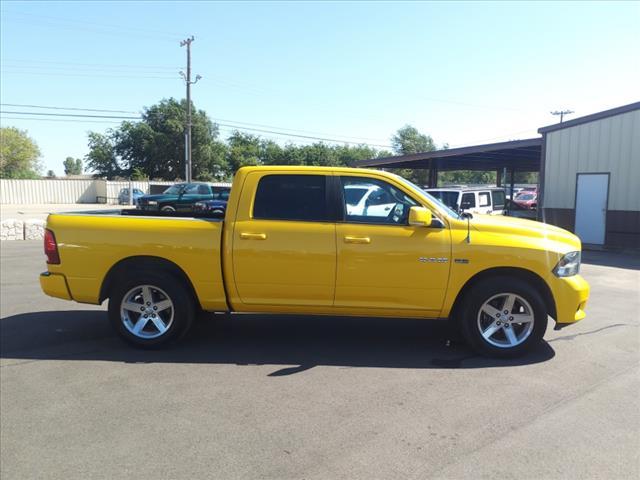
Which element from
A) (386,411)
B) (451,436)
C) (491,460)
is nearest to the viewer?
(491,460)

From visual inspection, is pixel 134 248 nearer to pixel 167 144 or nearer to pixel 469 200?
pixel 469 200

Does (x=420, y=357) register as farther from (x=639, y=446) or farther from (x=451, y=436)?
(x=639, y=446)

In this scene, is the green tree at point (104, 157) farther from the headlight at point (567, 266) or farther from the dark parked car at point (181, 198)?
the headlight at point (567, 266)

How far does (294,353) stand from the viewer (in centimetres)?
506

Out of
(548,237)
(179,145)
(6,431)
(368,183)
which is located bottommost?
(6,431)

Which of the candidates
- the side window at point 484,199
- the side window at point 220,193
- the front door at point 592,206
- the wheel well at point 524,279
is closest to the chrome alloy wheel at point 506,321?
the wheel well at point 524,279

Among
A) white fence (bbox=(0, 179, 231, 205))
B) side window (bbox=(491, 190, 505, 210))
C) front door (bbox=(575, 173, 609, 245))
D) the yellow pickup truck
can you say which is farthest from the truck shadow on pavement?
white fence (bbox=(0, 179, 231, 205))

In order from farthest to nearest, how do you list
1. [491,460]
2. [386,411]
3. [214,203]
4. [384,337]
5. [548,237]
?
[214,203] → [384,337] → [548,237] → [386,411] → [491,460]

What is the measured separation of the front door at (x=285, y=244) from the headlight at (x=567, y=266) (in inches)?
85.5

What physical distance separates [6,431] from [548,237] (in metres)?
4.91

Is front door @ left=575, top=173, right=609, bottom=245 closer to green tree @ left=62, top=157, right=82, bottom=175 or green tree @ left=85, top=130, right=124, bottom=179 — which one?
green tree @ left=85, top=130, right=124, bottom=179

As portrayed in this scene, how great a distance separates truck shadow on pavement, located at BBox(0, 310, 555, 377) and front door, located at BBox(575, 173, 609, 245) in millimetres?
10783

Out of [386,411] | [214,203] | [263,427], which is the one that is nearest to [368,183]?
[386,411]

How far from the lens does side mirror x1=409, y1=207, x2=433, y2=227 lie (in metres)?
4.66
